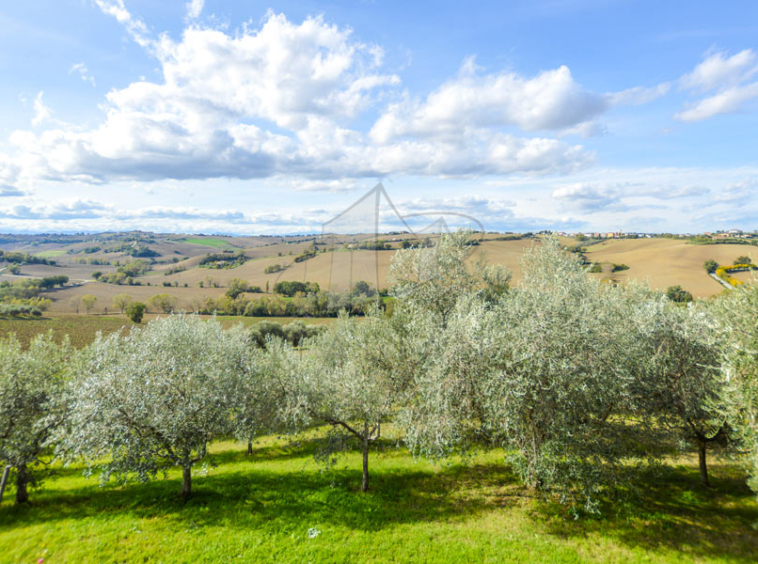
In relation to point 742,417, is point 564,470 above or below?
below

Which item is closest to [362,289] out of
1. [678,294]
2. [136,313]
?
[678,294]

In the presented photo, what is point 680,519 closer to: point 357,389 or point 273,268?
point 357,389

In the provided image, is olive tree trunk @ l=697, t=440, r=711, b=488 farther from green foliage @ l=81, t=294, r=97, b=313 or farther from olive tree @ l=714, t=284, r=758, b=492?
green foliage @ l=81, t=294, r=97, b=313

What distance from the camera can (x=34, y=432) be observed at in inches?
737

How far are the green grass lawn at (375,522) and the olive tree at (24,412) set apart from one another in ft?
8.98

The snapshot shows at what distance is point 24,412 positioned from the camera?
64.7 ft

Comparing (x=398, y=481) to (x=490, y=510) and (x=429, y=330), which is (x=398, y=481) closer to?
(x=490, y=510)

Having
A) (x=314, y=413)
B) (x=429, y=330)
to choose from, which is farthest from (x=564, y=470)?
(x=314, y=413)

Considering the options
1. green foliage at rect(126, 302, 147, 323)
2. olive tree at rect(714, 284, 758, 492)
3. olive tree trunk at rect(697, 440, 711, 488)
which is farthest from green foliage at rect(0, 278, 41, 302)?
olive tree trunk at rect(697, 440, 711, 488)

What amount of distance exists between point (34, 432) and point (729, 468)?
43459 millimetres

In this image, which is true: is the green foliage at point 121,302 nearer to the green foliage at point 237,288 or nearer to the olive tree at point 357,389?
the green foliage at point 237,288

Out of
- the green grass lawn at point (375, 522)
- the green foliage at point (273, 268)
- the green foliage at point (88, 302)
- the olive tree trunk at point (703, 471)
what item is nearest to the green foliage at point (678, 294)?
the green grass lawn at point (375, 522)

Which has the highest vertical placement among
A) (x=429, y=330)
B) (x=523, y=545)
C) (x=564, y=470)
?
(x=429, y=330)

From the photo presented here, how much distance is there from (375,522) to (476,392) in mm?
9691
